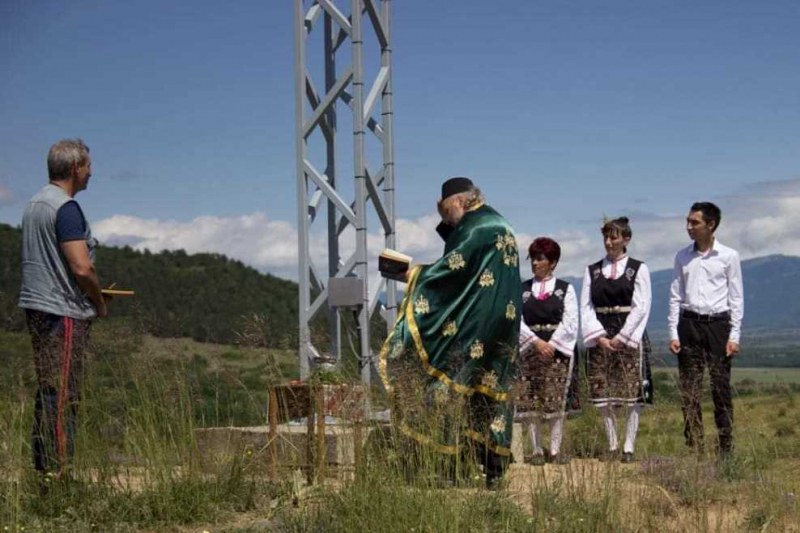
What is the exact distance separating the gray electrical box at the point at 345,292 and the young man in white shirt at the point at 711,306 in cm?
249

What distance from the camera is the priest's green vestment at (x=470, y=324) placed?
6.77 metres

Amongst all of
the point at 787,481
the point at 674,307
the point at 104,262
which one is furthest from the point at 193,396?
the point at 104,262

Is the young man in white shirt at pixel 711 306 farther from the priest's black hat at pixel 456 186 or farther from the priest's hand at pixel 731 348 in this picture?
the priest's black hat at pixel 456 186

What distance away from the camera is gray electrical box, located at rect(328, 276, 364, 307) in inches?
351

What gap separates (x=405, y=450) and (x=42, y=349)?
6.59ft

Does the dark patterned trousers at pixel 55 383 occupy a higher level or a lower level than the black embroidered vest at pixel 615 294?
lower

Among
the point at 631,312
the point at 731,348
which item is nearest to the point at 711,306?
the point at 731,348

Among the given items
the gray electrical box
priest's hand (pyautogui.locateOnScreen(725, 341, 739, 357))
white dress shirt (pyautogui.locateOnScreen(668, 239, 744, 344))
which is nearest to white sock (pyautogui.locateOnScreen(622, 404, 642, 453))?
priest's hand (pyautogui.locateOnScreen(725, 341, 739, 357))

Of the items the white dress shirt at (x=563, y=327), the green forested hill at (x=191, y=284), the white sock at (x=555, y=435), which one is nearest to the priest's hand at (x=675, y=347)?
the white dress shirt at (x=563, y=327)

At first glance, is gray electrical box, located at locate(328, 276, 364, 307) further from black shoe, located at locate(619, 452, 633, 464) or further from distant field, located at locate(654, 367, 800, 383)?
distant field, located at locate(654, 367, 800, 383)

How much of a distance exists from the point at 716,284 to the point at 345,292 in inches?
114

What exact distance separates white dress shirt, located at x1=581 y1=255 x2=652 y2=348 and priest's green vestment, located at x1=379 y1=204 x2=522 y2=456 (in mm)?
1555

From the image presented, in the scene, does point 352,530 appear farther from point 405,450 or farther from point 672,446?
point 672,446

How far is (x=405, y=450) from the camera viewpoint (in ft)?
19.5
